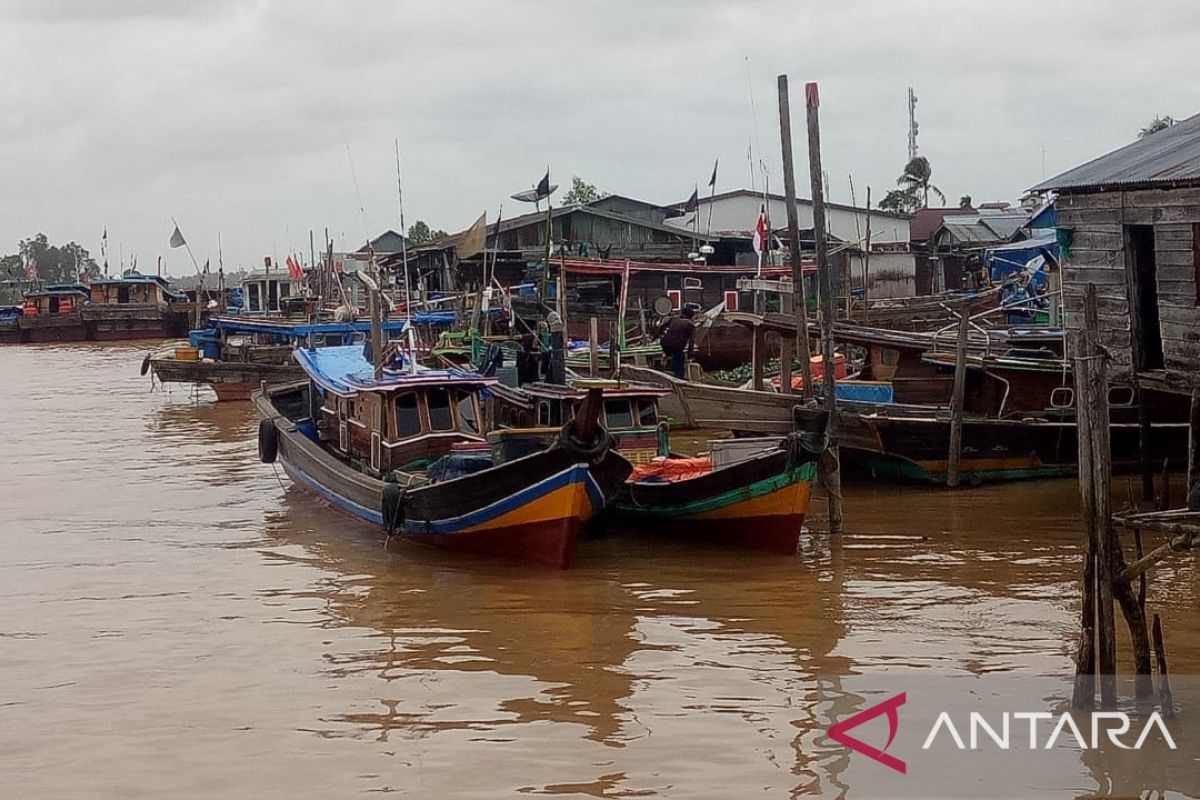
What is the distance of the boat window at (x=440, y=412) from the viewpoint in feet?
48.3

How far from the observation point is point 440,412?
14781 millimetres

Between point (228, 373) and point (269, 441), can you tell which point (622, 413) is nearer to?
point (269, 441)

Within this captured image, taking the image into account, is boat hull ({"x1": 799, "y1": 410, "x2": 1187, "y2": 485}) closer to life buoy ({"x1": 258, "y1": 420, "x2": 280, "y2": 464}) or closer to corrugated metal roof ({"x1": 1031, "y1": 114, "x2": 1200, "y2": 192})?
corrugated metal roof ({"x1": 1031, "y1": 114, "x2": 1200, "y2": 192})

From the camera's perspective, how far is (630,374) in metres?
19.6

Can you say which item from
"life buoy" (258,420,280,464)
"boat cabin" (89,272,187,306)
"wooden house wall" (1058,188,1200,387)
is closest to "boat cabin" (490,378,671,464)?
"wooden house wall" (1058,188,1200,387)

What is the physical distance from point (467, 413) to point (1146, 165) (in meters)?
7.19

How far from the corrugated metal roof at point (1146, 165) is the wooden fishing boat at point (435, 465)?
5178 millimetres

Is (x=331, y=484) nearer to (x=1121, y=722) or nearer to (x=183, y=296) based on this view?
(x=1121, y=722)

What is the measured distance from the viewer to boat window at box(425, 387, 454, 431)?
48.3 feet

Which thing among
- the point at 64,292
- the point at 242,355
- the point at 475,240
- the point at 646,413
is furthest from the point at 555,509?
the point at 64,292

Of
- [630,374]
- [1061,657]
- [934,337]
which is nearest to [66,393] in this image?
[630,374]

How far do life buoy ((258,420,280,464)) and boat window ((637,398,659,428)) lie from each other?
19.9ft

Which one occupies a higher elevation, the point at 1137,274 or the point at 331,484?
the point at 1137,274

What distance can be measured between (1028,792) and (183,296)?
2441 inches
